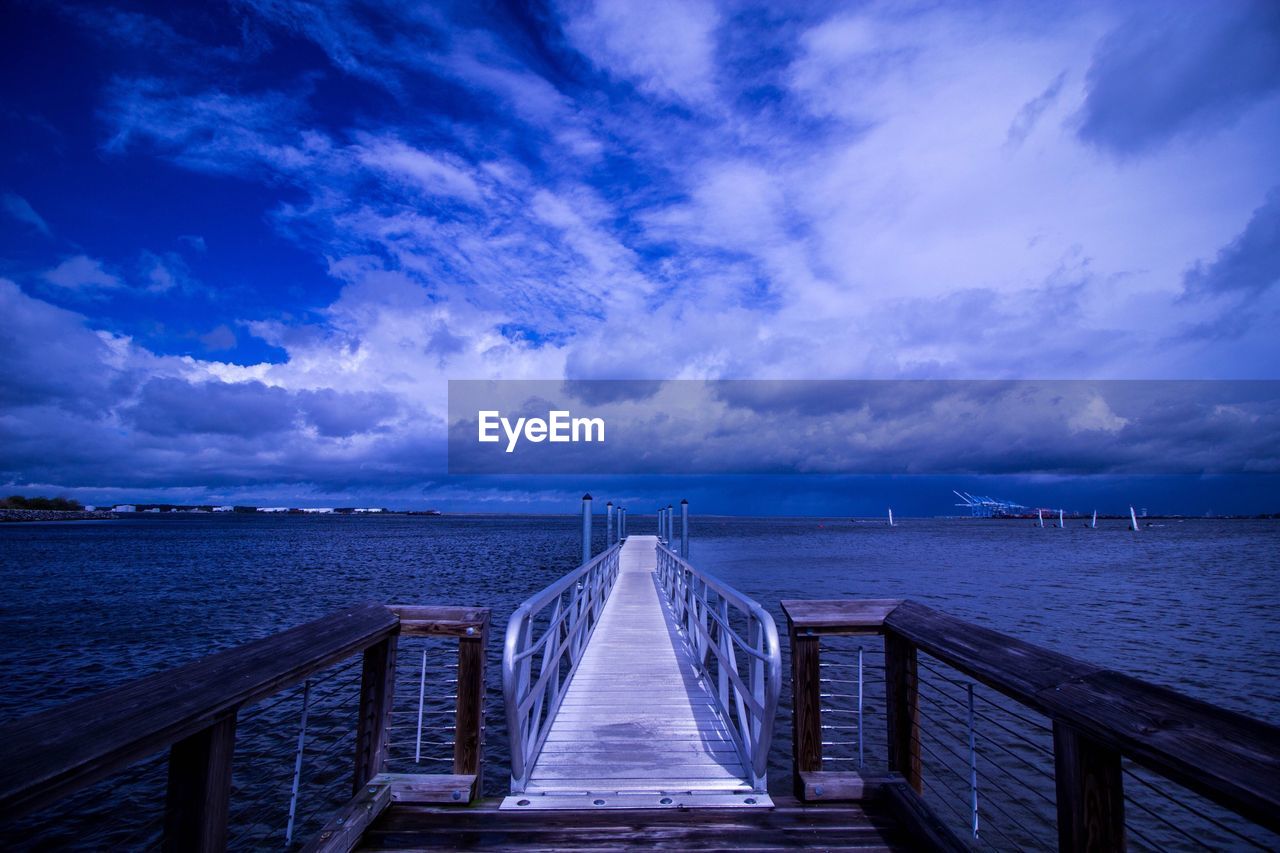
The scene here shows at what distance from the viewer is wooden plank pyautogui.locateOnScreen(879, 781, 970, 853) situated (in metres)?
2.76

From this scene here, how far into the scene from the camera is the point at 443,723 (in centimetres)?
917

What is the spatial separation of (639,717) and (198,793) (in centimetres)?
412

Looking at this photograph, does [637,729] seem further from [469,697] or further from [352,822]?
[352,822]

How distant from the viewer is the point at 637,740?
5031 mm

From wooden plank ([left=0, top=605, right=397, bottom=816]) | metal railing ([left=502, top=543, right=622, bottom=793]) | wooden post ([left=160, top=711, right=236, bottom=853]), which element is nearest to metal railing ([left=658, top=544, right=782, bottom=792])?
metal railing ([left=502, top=543, right=622, bottom=793])

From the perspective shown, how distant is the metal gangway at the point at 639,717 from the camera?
3.70 m

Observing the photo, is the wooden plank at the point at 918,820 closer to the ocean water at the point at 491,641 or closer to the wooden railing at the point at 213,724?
the ocean water at the point at 491,641

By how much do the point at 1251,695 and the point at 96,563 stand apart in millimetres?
50678

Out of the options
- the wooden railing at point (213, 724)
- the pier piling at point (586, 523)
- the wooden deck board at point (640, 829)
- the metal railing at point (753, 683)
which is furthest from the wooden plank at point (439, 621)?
the pier piling at point (586, 523)

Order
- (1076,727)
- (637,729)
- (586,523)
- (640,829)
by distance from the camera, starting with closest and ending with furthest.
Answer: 1. (1076,727)
2. (640,829)
3. (637,729)
4. (586,523)

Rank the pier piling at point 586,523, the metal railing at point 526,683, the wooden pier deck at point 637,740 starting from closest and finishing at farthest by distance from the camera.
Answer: the metal railing at point 526,683 → the wooden pier deck at point 637,740 → the pier piling at point 586,523

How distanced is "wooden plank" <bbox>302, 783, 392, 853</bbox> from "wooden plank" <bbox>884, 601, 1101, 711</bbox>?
2730mm

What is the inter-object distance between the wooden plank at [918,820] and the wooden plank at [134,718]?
8.96ft

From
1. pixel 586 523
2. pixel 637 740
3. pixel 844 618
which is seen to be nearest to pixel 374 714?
pixel 637 740
